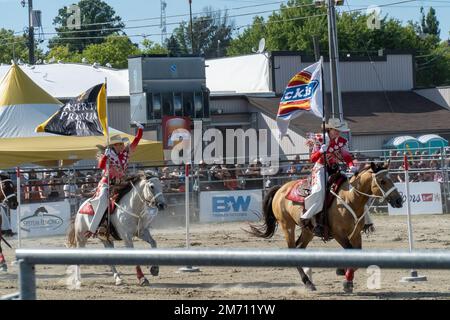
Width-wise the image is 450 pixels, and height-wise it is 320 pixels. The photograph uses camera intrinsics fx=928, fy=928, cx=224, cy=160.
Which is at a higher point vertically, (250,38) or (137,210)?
(250,38)

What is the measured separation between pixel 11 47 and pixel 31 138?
275 feet

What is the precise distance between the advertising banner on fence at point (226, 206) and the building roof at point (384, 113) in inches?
731

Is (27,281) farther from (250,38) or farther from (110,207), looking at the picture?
(250,38)

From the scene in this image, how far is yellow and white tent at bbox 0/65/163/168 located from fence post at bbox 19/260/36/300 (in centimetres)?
2234

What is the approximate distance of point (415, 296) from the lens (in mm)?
11602

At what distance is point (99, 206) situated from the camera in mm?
14328

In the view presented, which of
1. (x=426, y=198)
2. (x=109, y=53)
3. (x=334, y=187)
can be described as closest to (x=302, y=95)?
(x=334, y=187)

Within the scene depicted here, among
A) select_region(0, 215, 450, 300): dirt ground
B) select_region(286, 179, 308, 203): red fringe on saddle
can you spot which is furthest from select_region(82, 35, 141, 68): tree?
select_region(286, 179, 308, 203): red fringe on saddle

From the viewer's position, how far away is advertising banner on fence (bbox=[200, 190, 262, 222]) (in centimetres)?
2642

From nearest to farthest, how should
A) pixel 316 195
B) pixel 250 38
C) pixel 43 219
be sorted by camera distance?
1. pixel 316 195
2. pixel 43 219
3. pixel 250 38

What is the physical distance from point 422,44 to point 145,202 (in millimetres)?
89006

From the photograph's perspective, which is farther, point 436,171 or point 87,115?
point 436,171

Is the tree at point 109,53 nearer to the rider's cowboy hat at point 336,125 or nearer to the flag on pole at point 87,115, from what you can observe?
the flag on pole at point 87,115

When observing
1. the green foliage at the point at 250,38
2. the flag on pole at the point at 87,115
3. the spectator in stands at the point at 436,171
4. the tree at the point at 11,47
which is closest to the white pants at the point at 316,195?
the flag on pole at the point at 87,115
